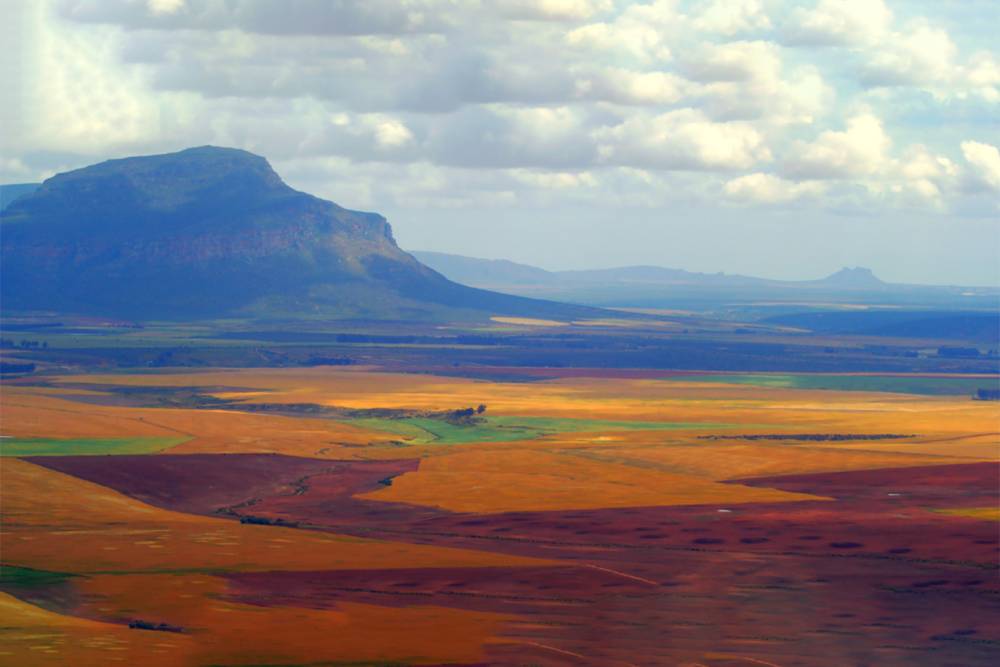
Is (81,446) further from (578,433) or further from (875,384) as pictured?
(875,384)

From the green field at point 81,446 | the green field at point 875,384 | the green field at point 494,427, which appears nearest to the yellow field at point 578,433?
the green field at point 81,446

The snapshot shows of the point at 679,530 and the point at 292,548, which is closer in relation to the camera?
the point at 292,548

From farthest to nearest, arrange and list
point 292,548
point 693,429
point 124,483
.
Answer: point 693,429, point 124,483, point 292,548

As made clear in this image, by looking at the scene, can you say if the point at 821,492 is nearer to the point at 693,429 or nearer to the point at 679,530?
the point at 679,530

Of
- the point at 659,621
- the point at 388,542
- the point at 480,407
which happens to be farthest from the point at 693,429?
the point at 659,621

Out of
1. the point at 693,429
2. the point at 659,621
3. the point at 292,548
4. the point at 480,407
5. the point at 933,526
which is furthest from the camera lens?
the point at 480,407

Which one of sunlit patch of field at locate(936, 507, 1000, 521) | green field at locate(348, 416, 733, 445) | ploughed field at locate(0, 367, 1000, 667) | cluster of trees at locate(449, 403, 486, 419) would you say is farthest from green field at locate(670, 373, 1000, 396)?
sunlit patch of field at locate(936, 507, 1000, 521)

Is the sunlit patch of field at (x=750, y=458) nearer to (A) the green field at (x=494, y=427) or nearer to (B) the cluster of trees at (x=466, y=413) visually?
(A) the green field at (x=494, y=427)
